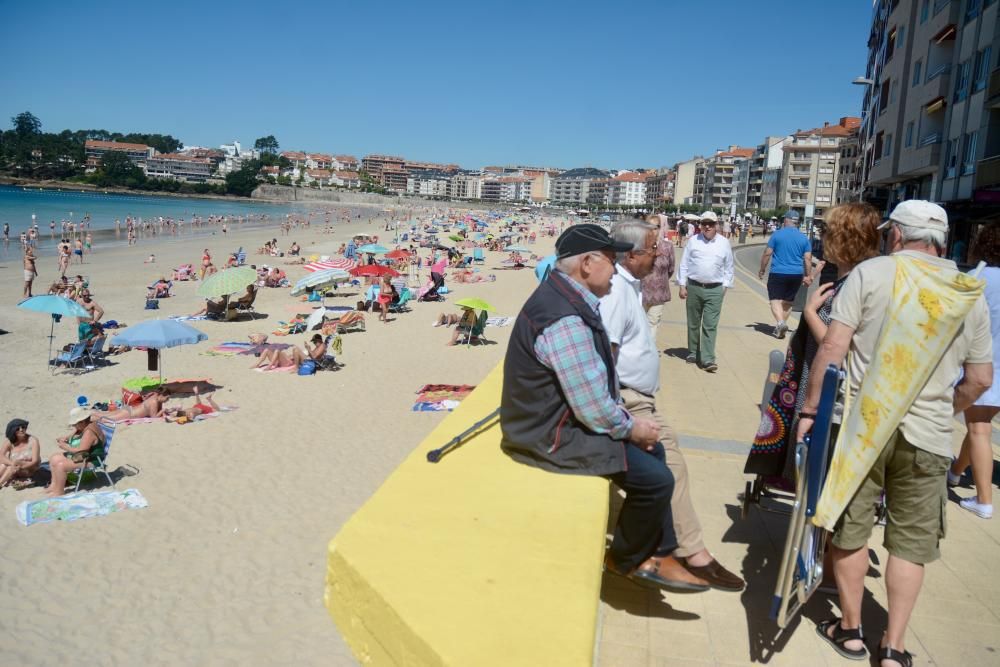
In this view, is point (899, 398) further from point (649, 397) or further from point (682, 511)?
point (649, 397)

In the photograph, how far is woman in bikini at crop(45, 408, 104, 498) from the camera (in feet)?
19.4

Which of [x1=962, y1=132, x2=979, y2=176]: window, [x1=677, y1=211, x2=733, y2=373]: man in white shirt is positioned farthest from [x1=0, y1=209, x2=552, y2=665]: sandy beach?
[x1=962, y1=132, x2=979, y2=176]: window

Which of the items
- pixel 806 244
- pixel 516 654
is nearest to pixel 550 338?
pixel 516 654

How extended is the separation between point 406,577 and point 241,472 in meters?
4.76

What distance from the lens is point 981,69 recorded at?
841 inches

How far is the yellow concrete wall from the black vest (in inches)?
3.0

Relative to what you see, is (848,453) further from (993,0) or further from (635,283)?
(993,0)

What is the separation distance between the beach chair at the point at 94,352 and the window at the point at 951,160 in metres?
24.4

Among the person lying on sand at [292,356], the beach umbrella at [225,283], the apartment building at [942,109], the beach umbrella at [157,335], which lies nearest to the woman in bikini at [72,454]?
the beach umbrella at [157,335]

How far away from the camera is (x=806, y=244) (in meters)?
9.25

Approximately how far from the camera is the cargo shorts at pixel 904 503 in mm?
2494

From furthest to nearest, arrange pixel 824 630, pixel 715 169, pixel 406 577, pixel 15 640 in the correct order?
1. pixel 715 169
2. pixel 15 640
3. pixel 824 630
4. pixel 406 577

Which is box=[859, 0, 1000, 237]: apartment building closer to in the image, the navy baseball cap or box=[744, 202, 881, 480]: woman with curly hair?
box=[744, 202, 881, 480]: woman with curly hair

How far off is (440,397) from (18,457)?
4259 mm
